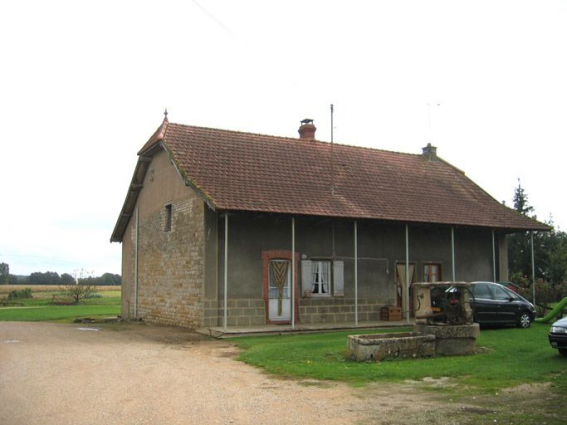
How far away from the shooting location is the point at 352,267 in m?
20.8

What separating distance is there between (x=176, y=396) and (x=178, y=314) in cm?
1129

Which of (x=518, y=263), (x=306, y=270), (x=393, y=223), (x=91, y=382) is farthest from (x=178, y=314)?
(x=518, y=263)

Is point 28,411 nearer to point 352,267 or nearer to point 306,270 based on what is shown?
point 306,270

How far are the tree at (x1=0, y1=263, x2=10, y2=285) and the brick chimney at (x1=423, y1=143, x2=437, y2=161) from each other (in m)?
77.7

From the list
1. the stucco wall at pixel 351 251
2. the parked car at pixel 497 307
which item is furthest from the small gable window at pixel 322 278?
the parked car at pixel 497 307

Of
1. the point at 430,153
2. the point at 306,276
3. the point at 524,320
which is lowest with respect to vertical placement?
the point at 524,320

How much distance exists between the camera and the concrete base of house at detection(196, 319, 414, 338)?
1684 centimetres

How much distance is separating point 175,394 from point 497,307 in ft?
38.9

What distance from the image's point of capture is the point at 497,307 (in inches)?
702

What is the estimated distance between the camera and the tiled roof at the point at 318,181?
18.9 meters

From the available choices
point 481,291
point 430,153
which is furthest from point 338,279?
point 430,153

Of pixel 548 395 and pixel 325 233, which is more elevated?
pixel 325 233

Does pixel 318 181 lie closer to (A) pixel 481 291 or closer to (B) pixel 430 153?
Answer: (A) pixel 481 291

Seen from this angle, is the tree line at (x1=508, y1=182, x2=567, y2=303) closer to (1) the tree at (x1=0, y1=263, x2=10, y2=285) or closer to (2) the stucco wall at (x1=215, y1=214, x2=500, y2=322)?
(2) the stucco wall at (x1=215, y1=214, x2=500, y2=322)
